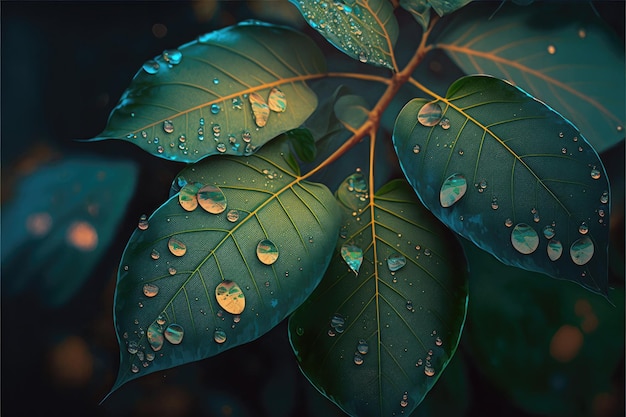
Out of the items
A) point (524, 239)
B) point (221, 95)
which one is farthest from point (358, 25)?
point (524, 239)

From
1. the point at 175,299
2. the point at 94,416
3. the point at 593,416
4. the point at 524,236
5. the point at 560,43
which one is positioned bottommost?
the point at 94,416

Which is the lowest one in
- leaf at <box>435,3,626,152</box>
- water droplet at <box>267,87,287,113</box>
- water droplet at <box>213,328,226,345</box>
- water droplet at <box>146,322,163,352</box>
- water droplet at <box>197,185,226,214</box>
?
water droplet at <box>146,322,163,352</box>

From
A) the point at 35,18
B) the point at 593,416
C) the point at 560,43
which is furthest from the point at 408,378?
the point at 35,18

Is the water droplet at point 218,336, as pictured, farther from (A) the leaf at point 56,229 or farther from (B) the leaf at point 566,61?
(B) the leaf at point 566,61

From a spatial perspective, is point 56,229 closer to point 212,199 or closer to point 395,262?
point 212,199

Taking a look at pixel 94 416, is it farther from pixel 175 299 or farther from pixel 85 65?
pixel 85 65

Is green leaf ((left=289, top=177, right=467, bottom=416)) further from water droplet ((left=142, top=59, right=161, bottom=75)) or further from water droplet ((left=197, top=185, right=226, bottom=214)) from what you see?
water droplet ((left=142, top=59, right=161, bottom=75))

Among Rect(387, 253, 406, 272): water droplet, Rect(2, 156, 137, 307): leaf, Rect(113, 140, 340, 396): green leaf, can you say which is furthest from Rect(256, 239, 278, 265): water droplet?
Rect(2, 156, 137, 307): leaf
